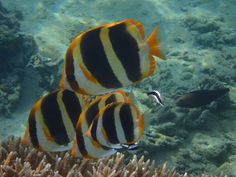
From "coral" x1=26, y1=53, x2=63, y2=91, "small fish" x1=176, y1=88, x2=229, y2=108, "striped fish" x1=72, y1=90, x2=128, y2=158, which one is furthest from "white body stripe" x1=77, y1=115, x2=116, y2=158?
"coral" x1=26, y1=53, x2=63, y2=91

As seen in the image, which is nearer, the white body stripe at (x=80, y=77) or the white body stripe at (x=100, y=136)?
the white body stripe at (x=80, y=77)

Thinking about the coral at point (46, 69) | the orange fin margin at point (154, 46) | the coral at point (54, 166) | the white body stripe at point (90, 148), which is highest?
the orange fin margin at point (154, 46)

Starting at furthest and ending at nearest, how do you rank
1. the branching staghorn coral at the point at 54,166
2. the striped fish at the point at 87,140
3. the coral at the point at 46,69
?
1. the coral at the point at 46,69
2. the branching staghorn coral at the point at 54,166
3. the striped fish at the point at 87,140

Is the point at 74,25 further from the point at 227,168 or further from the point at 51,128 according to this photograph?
the point at 51,128

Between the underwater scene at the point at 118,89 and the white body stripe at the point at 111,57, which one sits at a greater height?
the white body stripe at the point at 111,57

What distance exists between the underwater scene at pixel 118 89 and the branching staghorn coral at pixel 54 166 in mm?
15

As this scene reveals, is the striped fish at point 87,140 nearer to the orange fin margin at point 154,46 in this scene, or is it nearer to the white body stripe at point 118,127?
the white body stripe at point 118,127

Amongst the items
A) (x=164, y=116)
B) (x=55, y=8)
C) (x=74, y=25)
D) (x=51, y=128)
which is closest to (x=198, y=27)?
(x=74, y=25)

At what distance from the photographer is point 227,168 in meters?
5.04

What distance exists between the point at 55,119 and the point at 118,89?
21.2 inches

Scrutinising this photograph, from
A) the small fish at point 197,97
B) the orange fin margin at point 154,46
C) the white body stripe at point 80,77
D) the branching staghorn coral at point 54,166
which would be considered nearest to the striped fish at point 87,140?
the white body stripe at point 80,77

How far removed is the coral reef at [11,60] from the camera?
258 inches

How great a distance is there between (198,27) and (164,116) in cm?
533

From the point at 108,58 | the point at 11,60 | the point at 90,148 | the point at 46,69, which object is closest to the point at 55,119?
the point at 90,148
